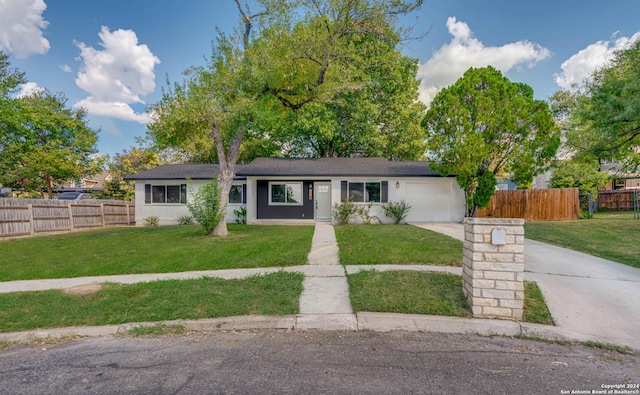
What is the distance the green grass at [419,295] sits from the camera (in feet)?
12.7

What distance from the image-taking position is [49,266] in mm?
6668

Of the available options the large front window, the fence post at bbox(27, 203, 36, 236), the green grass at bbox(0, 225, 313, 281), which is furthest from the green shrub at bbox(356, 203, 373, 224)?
the fence post at bbox(27, 203, 36, 236)

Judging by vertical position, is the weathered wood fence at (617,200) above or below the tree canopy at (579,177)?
below

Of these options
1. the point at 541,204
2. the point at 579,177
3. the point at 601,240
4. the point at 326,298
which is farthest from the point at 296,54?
the point at 579,177

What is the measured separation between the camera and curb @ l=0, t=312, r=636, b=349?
11.4ft

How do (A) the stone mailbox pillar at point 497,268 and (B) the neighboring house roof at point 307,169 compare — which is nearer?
(A) the stone mailbox pillar at point 497,268

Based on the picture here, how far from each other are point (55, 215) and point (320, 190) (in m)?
12.3

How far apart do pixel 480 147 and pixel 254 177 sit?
10.4 metres

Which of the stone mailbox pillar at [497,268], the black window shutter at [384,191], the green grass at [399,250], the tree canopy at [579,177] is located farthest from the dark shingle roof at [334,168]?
the stone mailbox pillar at [497,268]

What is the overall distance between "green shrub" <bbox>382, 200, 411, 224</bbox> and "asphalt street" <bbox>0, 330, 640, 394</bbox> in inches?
438

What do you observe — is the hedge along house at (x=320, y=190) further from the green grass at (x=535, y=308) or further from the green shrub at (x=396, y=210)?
the green grass at (x=535, y=308)

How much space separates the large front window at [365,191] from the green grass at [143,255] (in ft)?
16.9

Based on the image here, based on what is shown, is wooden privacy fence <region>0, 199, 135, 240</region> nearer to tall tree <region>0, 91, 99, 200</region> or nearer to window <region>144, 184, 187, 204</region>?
window <region>144, 184, 187, 204</region>

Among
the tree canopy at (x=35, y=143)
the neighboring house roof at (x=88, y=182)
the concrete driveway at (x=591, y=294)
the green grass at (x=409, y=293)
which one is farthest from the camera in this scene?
the neighboring house roof at (x=88, y=182)
